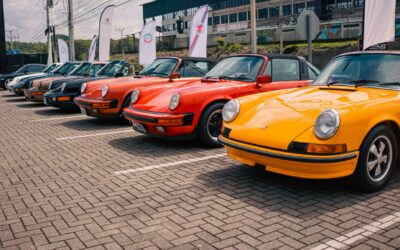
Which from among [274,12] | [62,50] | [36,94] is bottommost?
[36,94]

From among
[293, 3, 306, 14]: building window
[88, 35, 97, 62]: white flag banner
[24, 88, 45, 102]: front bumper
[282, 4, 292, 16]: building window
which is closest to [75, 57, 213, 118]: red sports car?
[24, 88, 45, 102]: front bumper

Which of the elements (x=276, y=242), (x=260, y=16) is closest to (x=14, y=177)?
(x=276, y=242)

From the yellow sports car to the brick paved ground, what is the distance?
1.15 ft

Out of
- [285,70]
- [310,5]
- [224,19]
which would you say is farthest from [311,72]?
[224,19]

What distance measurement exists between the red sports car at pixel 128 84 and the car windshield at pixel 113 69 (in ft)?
7.63

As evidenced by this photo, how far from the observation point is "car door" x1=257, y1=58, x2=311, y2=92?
691 cm

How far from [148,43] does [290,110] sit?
1416 centimetres

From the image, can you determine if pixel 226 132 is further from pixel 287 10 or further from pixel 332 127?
pixel 287 10

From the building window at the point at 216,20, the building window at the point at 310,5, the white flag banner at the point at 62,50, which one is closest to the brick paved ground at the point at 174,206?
the white flag banner at the point at 62,50

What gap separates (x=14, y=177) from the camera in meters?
5.21

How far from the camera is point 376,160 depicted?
170 inches

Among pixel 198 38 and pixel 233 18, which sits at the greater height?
pixel 233 18

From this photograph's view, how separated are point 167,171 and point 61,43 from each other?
2677cm

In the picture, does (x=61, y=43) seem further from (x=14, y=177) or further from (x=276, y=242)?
(x=276, y=242)
